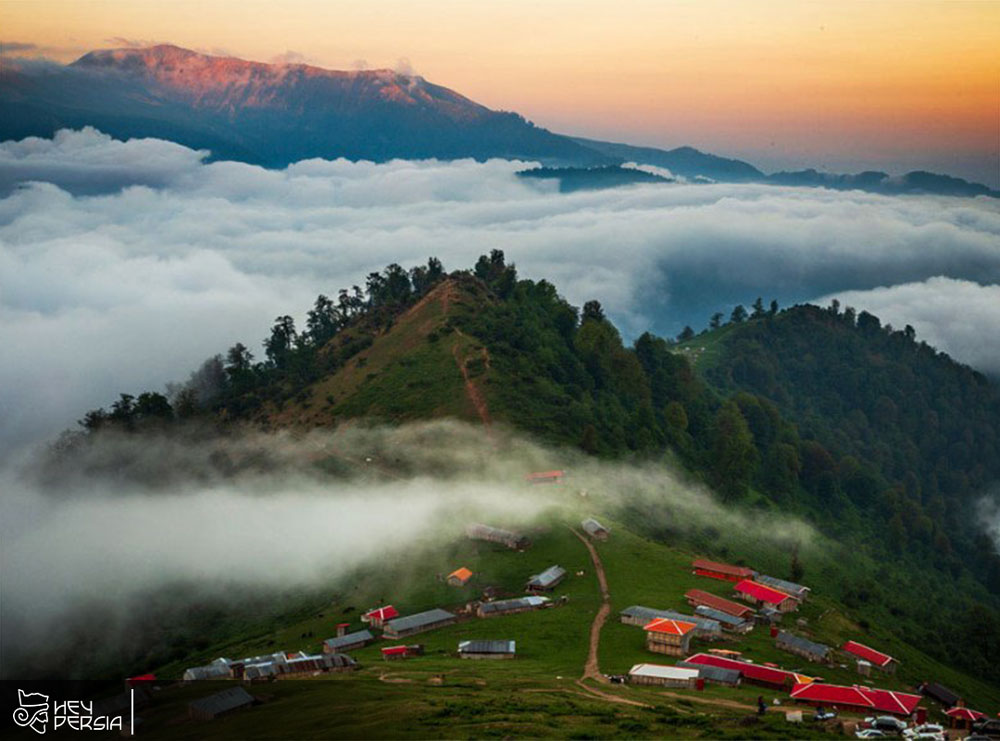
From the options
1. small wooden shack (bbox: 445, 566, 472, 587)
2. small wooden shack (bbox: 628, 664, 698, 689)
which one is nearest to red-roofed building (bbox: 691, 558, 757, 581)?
small wooden shack (bbox: 445, 566, 472, 587)

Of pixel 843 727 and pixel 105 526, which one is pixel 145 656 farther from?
pixel 843 727

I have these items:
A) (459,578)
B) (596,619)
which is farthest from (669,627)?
(459,578)

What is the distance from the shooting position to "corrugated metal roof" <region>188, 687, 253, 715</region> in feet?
182

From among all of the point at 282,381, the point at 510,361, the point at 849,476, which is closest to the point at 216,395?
the point at 282,381

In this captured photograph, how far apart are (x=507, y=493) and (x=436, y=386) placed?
39.5m

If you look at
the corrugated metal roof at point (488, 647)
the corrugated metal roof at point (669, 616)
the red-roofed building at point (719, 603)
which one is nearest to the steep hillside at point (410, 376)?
the red-roofed building at point (719, 603)

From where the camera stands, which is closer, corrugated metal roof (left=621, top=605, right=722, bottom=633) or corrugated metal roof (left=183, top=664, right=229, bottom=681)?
corrugated metal roof (left=183, top=664, right=229, bottom=681)

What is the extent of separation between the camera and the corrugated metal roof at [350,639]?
82500mm

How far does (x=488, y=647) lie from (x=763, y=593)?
32221mm

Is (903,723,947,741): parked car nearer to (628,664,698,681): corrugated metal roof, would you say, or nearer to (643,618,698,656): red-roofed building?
(628,664,698,681): corrugated metal roof

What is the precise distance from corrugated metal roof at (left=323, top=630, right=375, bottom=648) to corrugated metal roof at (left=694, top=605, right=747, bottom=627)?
3108 cm

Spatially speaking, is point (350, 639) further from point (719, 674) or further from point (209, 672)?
point (719, 674)

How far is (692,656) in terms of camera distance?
72.6 meters

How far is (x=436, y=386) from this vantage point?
15288 cm
